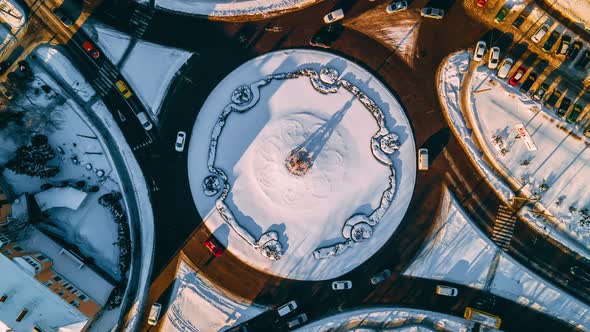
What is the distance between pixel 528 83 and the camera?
A: 105 feet

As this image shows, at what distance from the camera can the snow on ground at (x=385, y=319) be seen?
31.7 metres

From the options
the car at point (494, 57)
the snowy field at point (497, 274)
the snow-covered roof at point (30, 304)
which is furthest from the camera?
the snowy field at point (497, 274)

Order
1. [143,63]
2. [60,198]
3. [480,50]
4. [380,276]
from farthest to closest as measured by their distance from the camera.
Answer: [143,63]
[480,50]
[380,276]
[60,198]

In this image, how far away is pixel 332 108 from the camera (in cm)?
3253

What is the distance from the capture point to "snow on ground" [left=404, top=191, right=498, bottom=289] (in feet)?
105

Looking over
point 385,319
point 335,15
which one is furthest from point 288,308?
point 335,15

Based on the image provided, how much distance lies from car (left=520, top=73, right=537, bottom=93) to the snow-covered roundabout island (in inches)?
393

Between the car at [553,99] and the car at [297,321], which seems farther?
the car at [553,99]

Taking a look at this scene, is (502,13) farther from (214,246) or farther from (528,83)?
(214,246)

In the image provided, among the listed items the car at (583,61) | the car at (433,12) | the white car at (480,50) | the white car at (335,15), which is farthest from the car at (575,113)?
the white car at (335,15)

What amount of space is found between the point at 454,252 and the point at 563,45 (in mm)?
19311

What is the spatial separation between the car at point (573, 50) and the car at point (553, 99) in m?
2.95

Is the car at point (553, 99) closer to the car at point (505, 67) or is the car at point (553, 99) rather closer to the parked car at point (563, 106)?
the parked car at point (563, 106)

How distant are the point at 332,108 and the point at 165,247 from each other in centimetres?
1842
